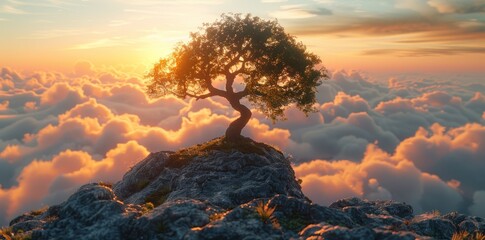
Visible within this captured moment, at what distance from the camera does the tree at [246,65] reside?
120 ft

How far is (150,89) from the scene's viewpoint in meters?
40.8

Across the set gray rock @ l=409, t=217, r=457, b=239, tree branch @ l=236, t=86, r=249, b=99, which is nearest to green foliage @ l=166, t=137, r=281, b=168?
tree branch @ l=236, t=86, r=249, b=99

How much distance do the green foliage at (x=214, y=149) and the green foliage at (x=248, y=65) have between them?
5055mm

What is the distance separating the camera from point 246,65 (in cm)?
3831

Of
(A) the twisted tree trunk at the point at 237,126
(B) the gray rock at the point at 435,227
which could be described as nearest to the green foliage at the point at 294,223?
(B) the gray rock at the point at 435,227

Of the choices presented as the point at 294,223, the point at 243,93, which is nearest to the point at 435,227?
the point at 294,223

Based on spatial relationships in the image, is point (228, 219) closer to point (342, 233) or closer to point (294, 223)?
point (294, 223)

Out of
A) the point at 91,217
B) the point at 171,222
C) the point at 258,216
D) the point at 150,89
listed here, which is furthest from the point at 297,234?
the point at 150,89

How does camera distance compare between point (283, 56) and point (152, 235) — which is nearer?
point (152, 235)

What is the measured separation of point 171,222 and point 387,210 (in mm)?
20693

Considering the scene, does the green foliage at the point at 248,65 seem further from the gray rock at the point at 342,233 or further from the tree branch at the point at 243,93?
the gray rock at the point at 342,233

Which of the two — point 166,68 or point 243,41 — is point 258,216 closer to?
point 243,41

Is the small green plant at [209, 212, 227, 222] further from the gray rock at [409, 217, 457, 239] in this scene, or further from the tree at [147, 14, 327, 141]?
the tree at [147, 14, 327, 141]

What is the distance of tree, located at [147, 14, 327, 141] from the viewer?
36.4 meters
